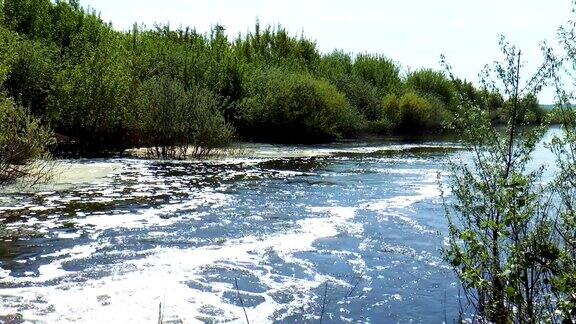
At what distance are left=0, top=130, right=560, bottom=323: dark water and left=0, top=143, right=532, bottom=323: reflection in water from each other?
0.04 m

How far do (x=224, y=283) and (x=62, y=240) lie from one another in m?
5.43

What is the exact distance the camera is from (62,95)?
39719 mm

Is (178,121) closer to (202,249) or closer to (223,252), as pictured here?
(202,249)

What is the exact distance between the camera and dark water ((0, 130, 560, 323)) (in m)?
10.5

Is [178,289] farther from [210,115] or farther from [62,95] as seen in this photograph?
[62,95]

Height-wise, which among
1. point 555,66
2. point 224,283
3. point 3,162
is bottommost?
point 224,283

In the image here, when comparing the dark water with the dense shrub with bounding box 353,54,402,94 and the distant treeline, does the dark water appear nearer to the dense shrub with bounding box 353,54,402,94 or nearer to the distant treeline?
the distant treeline

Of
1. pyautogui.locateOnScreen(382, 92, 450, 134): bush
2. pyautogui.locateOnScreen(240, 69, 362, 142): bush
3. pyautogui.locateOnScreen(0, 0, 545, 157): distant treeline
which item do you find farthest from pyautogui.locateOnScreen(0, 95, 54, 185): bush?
pyautogui.locateOnScreen(382, 92, 450, 134): bush

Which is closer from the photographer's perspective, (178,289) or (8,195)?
(178,289)

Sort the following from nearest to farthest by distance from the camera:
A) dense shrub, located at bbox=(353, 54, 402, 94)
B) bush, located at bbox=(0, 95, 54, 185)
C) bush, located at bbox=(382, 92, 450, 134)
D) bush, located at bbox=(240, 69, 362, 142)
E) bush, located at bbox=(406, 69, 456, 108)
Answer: bush, located at bbox=(0, 95, 54, 185), bush, located at bbox=(240, 69, 362, 142), bush, located at bbox=(382, 92, 450, 134), dense shrub, located at bbox=(353, 54, 402, 94), bush, located at bbox=(406, 69, 456, 108)

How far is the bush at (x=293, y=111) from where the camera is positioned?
59875mm

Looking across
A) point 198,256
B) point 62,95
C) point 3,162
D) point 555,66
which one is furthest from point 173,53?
point 555,66

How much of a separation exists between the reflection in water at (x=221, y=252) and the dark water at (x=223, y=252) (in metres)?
0.04

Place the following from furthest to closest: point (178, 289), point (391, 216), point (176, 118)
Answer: point (176, 118), point (391, 216), point (178, 289)
